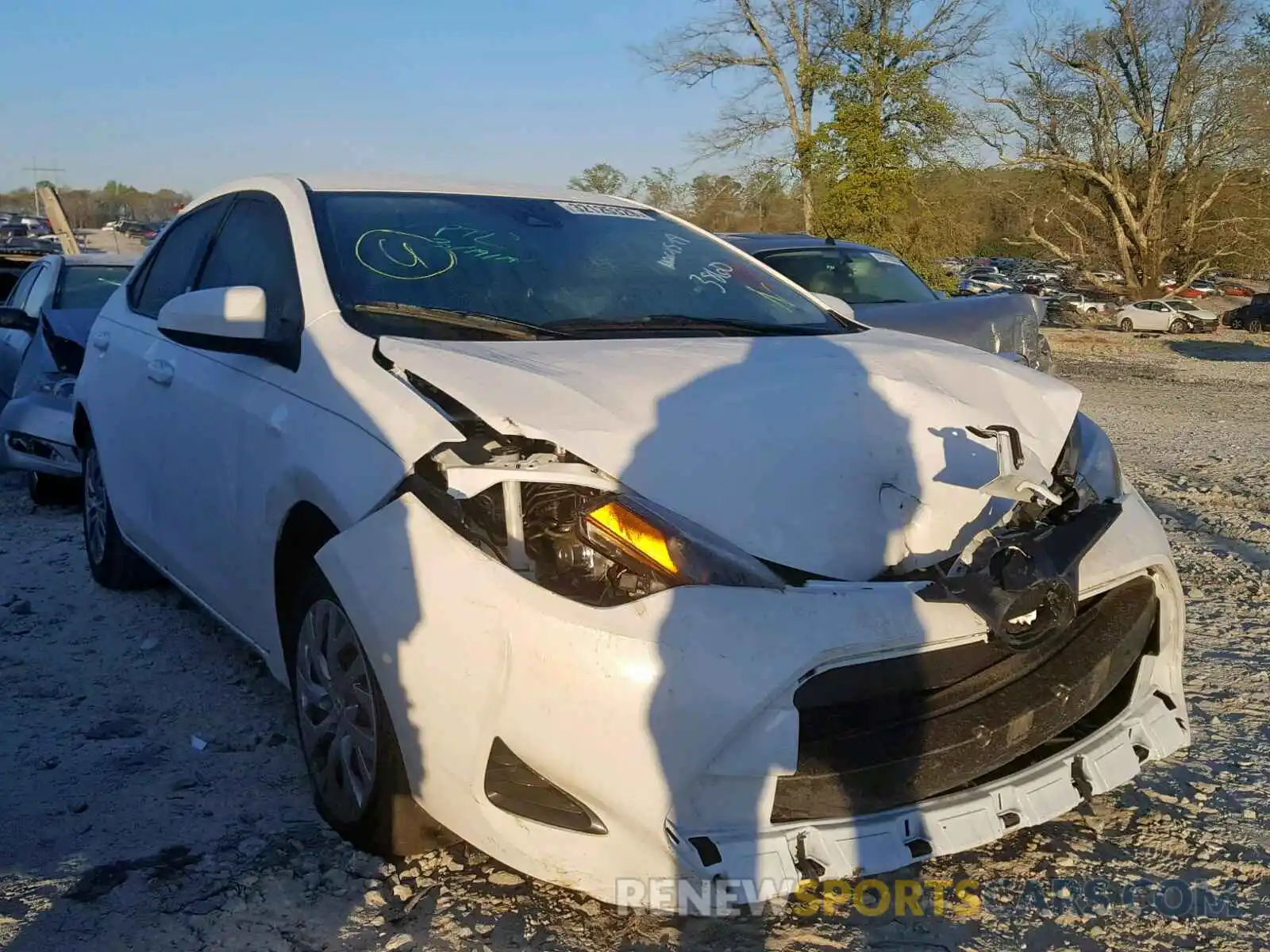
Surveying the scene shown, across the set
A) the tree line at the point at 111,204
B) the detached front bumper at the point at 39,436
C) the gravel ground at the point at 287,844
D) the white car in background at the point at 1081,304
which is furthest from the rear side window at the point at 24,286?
the tree line at the point at 111,204

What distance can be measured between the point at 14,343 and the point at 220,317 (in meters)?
6.24

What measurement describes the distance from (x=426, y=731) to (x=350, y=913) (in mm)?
464

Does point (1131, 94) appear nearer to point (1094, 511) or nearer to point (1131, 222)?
point (1131, 222)

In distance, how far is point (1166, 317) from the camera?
36000mm

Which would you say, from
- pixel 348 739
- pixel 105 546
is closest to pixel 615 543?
pixel 348 739

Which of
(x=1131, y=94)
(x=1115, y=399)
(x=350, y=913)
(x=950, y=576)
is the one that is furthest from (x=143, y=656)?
(x=1131, y=94)

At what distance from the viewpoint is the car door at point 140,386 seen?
3854mm

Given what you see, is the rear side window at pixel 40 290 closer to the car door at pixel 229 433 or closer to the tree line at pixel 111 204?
the car door at pixel 229 433

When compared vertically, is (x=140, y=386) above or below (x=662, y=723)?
above

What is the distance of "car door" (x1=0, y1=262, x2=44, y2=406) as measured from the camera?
8.15 m

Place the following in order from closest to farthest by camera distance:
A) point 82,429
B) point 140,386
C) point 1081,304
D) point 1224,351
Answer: point 140,386
point 82,429
point 1224,351
point 1081,304

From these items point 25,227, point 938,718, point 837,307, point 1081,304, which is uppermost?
point 25,227

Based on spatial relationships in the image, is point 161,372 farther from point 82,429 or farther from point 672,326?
point 672,326

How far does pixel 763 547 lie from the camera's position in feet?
7.66
